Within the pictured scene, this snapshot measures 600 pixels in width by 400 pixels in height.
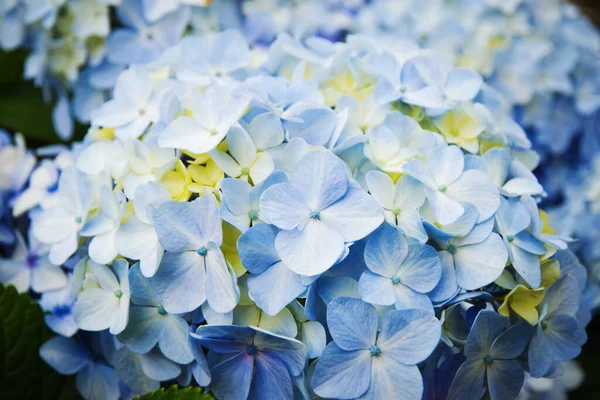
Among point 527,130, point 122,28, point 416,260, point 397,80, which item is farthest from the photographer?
point 527,130

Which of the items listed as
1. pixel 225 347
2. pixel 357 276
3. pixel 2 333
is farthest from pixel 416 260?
pixel 2 333

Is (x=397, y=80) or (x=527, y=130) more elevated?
(x=397, y=80)

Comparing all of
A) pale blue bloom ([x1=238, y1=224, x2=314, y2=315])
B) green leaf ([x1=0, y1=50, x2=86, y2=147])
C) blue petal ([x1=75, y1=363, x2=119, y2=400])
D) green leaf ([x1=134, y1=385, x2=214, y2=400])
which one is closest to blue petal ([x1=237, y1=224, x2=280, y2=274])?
pale blue bloom ([x1=238, y1=224, x2=314, y2=315])

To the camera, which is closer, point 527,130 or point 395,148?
point 395,148

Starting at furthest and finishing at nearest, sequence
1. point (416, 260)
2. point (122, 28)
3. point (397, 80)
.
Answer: point (122, 28) → point (397, 80) → point (416, 260)

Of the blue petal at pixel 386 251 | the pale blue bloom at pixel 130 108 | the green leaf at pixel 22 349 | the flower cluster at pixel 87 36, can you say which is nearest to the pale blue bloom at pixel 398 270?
the blue petal at pixel 386 251

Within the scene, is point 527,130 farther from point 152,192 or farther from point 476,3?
point 152,192

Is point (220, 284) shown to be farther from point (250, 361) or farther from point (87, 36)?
point (87, 36)
